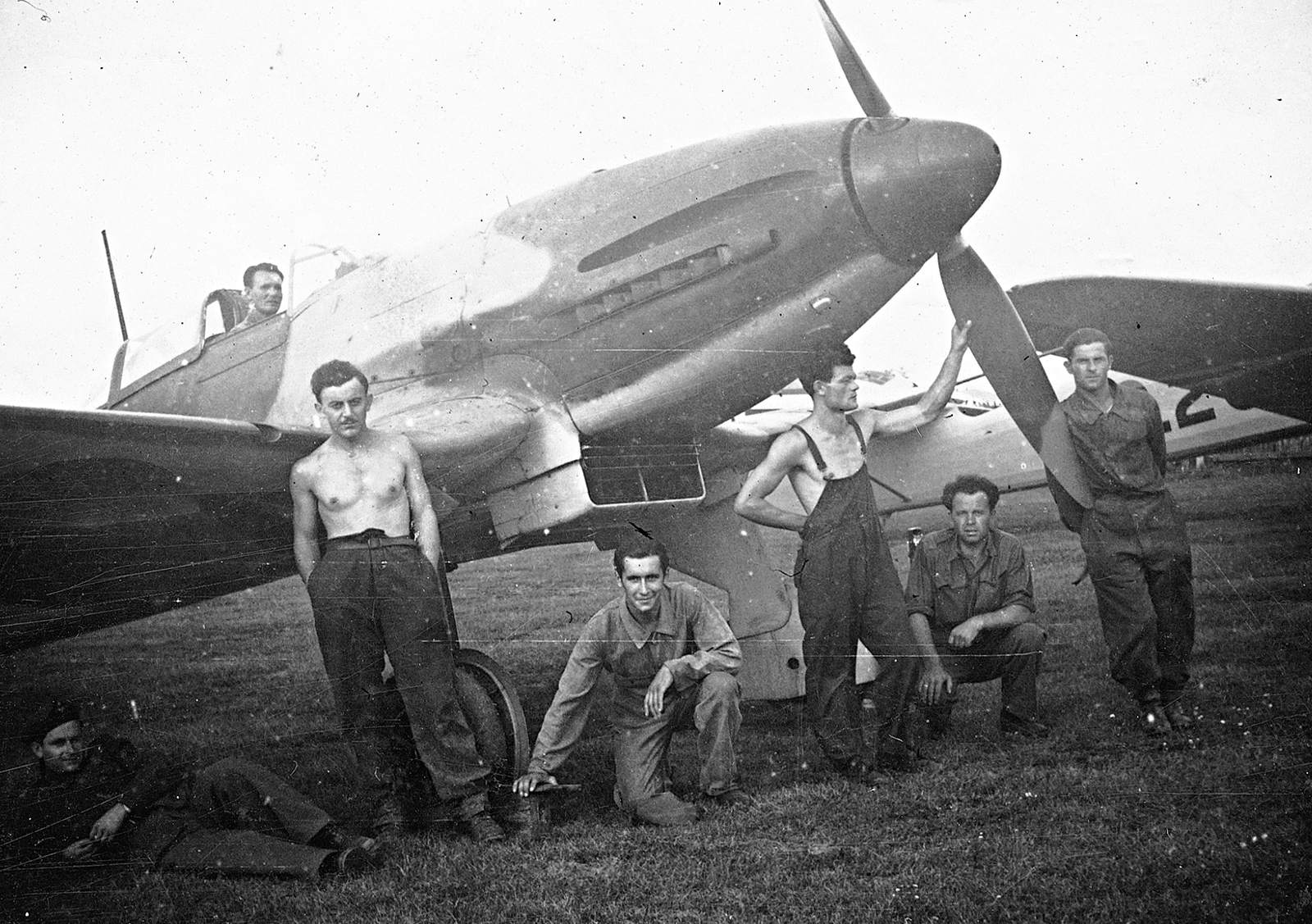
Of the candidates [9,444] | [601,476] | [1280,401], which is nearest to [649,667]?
[601,476]

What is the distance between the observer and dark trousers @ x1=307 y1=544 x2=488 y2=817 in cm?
311

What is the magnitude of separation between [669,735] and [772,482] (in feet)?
3.32

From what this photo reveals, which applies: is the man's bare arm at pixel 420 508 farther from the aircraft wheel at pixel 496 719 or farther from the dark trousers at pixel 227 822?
the dark trousers at pixel 227 822

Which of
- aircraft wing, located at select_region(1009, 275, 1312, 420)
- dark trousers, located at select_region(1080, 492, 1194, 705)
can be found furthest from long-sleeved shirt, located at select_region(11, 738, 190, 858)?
aircraft wing, located at select_region(1009, 275, 1312, 420)

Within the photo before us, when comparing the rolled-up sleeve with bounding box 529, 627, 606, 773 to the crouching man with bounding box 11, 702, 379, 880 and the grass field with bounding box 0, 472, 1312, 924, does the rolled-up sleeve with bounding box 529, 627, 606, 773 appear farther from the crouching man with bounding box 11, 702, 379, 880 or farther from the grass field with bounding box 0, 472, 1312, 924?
A: the crouching man with bounding box 11, 702, 379, 880

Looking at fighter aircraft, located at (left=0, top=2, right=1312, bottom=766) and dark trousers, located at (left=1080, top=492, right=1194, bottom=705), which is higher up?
fighter aircraft, located at (left=0, top=2, right=1312, bottom=766)

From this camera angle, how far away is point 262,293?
15.3ft

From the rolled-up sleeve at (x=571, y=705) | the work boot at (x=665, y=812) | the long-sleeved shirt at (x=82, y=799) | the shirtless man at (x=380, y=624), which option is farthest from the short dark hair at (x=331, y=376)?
the work boot at (x=665, y=812)

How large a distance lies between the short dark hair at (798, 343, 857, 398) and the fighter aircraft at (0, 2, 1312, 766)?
0.19 feet

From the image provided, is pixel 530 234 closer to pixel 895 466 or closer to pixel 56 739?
pixel 56 739

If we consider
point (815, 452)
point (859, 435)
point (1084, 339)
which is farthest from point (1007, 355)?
point (815, 452)

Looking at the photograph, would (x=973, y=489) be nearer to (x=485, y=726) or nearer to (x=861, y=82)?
(x=861, y=82)

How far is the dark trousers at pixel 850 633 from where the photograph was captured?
347cm

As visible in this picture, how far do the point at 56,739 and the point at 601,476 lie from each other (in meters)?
2.11
